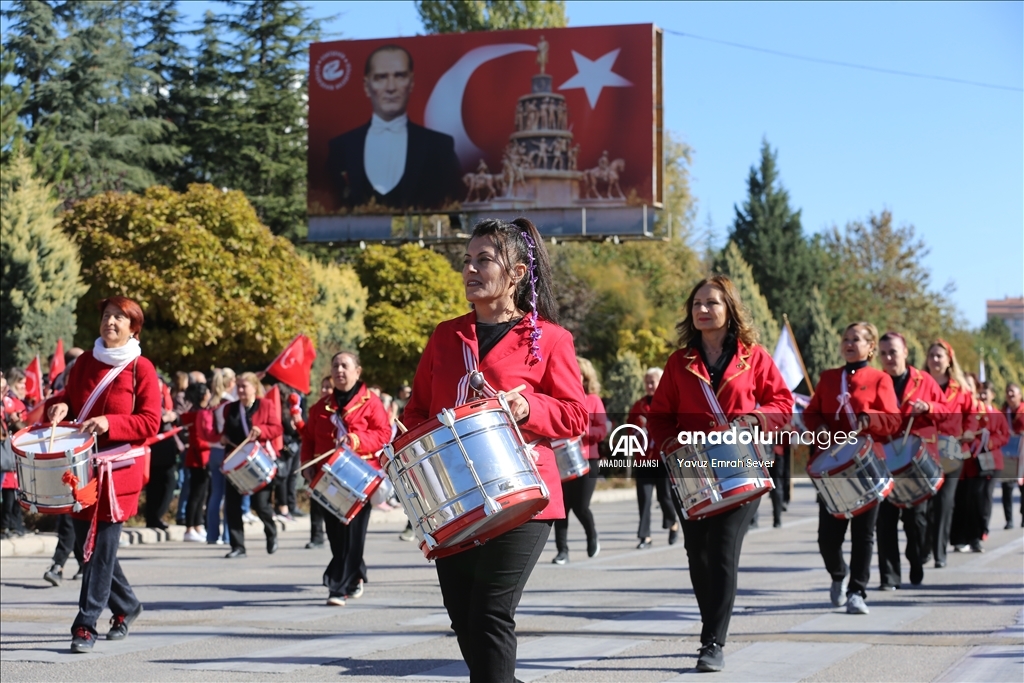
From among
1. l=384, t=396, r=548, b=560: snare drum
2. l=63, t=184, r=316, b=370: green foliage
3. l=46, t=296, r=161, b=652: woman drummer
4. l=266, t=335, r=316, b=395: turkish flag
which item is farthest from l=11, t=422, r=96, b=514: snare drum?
l=63, t=184, r=316, b=370: green foliage

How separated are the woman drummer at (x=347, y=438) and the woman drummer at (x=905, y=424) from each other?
3.99 m

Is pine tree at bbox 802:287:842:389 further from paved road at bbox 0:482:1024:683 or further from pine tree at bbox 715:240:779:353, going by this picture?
paved road at bbox 0:482:1024:683

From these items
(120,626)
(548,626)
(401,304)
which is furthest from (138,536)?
(401,304)

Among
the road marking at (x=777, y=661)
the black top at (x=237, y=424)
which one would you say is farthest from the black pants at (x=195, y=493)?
the road marking at (x=777, y=661)

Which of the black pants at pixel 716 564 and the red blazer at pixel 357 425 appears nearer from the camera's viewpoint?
the black pants at pixel 716 564

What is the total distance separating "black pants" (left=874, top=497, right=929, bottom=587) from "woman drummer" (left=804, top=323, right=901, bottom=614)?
575mm

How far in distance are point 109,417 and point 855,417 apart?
5.18 metres

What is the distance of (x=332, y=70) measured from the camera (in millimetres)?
35094

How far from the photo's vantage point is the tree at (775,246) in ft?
206

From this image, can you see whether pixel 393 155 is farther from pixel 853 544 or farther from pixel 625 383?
pixel 853 544

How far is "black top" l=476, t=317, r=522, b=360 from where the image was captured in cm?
489

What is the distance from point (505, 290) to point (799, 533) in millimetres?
13848

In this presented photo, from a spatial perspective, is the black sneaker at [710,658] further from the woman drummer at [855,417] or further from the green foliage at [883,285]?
the green foliage at [883,285]

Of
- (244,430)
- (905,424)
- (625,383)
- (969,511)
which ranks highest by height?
(905,424)
